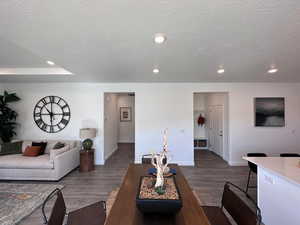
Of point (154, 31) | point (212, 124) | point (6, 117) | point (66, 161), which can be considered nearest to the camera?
point (154, 31)

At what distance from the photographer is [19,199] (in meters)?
2.97

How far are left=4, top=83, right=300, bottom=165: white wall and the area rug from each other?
5.98 feet

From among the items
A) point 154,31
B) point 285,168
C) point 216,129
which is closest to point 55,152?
point 154,31

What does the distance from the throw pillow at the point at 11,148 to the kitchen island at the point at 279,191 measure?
5488 millimetres

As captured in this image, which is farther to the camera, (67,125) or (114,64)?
(67,125)

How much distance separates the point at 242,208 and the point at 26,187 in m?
3.97

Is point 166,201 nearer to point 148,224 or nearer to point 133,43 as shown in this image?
point 148,224

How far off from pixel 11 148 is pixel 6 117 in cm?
103

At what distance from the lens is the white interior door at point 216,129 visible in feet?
19.2

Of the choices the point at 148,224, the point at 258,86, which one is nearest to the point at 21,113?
the point at 148,224

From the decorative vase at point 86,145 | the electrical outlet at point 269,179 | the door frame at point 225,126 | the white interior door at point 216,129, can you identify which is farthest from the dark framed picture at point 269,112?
the decorative vase at point 86,145

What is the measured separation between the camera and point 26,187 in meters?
3.45

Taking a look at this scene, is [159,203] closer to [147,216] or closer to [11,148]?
[147,216]

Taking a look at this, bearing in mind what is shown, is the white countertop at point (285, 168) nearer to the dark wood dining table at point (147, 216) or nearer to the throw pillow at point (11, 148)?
the dark wood dining table at point (147, 216)
